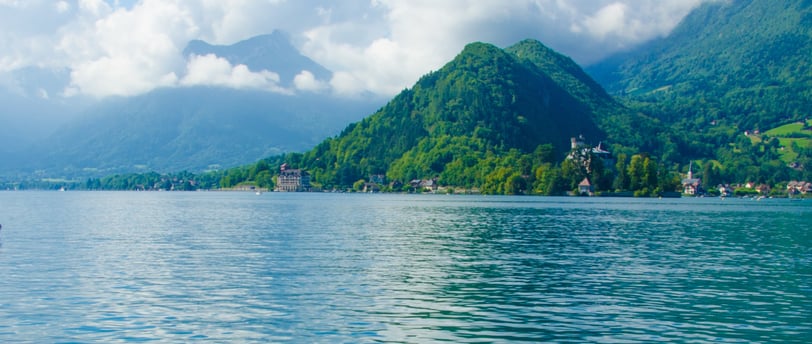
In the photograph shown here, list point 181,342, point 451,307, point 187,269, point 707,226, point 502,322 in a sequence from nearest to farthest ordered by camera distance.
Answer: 1. point 181,342
2. point 502,322
3. point 451,307
4. point 187,269
5. point 707,226

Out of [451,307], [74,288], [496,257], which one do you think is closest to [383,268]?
[496,257]

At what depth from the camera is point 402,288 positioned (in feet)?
115

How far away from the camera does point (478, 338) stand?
2467cm

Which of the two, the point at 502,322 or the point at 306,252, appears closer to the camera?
the point at 502,322

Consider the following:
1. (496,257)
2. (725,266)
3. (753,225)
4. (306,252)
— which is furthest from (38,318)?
(753,225)

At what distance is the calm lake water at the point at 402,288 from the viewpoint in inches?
1021

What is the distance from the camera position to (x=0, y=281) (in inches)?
1441

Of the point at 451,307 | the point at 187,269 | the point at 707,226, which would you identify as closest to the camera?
the point at 451,307

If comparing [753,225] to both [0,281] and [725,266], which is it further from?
[0,281]

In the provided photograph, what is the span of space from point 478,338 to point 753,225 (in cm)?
7126

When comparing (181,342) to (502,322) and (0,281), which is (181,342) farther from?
(0,281)

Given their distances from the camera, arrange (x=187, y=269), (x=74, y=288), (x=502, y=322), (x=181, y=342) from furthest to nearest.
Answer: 1. (x=187, y=269)
2. (x=74, y=288)
3. (x=502, y=322)
4. (x=181, y=342)

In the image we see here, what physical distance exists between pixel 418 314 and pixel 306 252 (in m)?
23.3

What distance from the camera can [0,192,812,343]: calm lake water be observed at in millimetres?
25922
